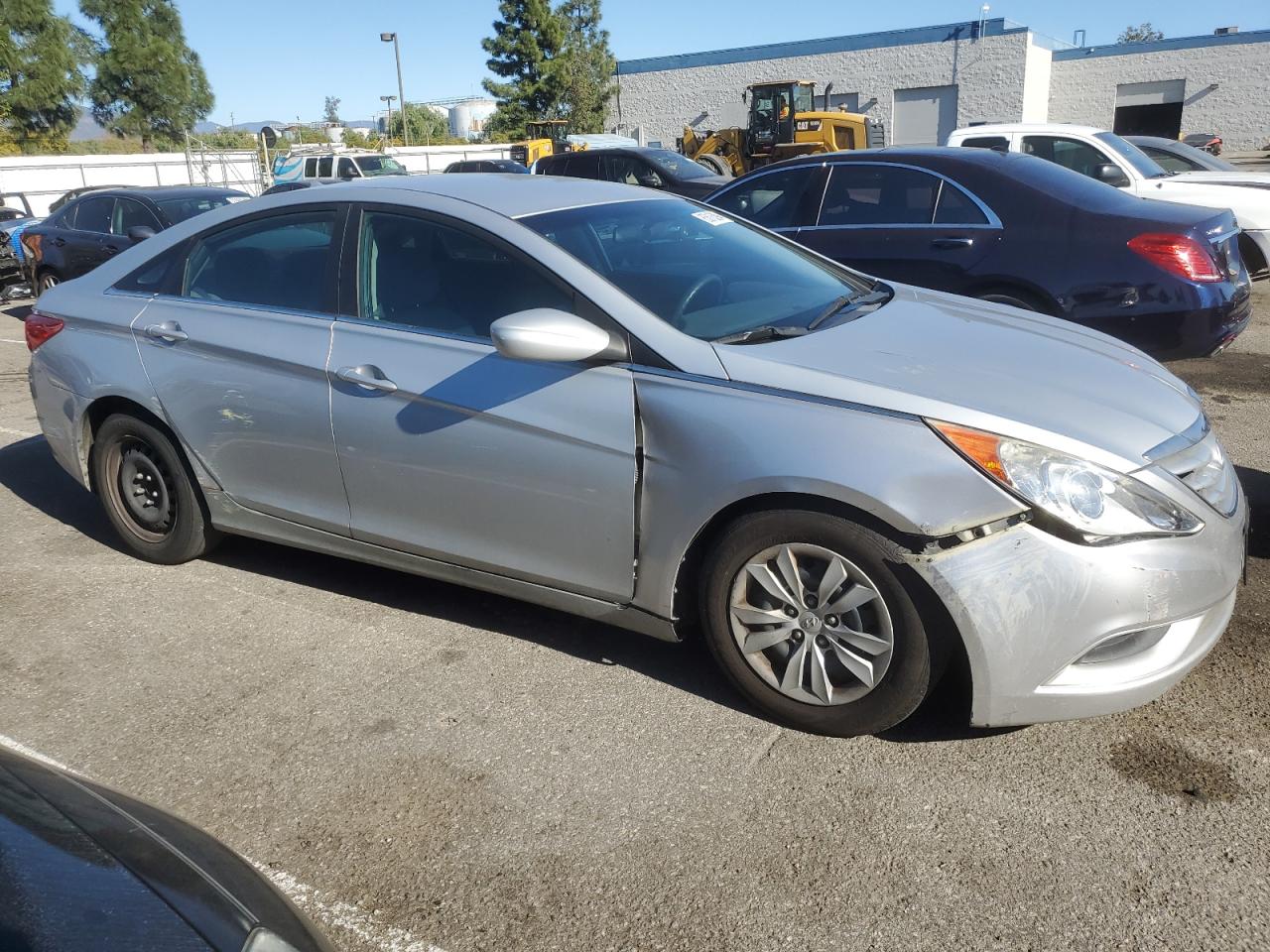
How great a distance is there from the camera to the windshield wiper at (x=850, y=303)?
3692 mm

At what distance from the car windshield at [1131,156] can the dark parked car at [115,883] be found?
11.3 metres

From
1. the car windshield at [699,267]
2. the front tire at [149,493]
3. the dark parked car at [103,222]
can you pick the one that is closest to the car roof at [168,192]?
the dark parked car at [103,222]

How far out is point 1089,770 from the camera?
2.97 m

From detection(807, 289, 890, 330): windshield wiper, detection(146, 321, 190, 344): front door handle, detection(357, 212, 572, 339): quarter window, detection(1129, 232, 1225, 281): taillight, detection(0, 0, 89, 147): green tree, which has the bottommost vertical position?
detection(1129, 232, 1225, 281): taillight

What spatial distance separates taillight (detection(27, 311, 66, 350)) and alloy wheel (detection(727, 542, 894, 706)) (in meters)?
3.47

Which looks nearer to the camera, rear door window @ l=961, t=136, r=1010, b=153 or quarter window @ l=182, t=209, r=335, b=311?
quarter window @ l=182, t=209, r=335, b=311

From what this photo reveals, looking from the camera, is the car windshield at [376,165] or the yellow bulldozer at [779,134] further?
the yellow bulldozer at [779,134]

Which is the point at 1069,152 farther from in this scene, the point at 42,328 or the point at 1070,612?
the point at 42,328

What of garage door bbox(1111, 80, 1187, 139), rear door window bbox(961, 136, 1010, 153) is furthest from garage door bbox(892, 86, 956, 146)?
rear door window bbox(961, 136, 1010, 153)

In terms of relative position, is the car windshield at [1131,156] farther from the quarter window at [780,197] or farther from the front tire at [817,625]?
the front tire at [817,625]

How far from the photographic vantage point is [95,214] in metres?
11.8

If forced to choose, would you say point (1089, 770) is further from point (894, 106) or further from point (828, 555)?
point (894, 106)

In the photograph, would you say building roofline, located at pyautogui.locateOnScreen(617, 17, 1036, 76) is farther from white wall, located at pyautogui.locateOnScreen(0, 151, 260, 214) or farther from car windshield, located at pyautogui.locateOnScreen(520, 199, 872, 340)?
car windshield, located at pyautogui.locateOnScreen(520, 199, 872, 340)

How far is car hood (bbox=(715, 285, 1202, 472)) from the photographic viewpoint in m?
2.89
